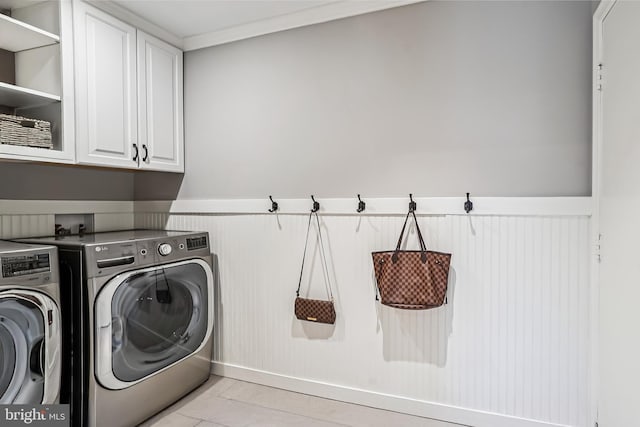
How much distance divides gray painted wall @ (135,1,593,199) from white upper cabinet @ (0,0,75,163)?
0.83 metres

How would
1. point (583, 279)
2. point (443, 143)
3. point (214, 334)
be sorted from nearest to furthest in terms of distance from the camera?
point (583, 279), point (443, 143), point (214, 334)

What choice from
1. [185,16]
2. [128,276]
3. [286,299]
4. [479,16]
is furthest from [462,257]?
[185,16]

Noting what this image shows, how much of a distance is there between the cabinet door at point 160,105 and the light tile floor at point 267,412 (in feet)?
4.76

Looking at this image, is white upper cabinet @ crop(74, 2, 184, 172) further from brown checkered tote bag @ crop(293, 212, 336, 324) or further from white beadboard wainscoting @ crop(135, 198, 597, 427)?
brown checkered tote bag @ crop(293, 212, 336, 324)

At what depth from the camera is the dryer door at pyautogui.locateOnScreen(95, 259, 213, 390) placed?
1757mm

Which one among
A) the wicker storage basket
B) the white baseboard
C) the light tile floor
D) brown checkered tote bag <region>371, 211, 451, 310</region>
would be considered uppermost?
the wicker storage basket

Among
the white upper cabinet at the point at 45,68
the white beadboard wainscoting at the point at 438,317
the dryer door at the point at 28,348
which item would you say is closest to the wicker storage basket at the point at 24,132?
the white upper cabinet at the point at 45,68

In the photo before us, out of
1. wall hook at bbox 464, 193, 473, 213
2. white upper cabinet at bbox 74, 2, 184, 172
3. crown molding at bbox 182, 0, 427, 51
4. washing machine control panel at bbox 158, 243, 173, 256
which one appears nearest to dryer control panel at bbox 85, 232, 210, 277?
washing machine control panel at bbox 158, 243, 173, 256

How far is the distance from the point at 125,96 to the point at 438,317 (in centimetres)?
216

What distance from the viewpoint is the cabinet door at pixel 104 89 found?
1.97 meters

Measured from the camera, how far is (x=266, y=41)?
2402mm

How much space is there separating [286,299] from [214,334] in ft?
2.08

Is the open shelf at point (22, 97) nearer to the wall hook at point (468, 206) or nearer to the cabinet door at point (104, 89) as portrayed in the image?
the cabinet door at point (104, 89)

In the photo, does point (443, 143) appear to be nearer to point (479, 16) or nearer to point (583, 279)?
point (479, 16)
